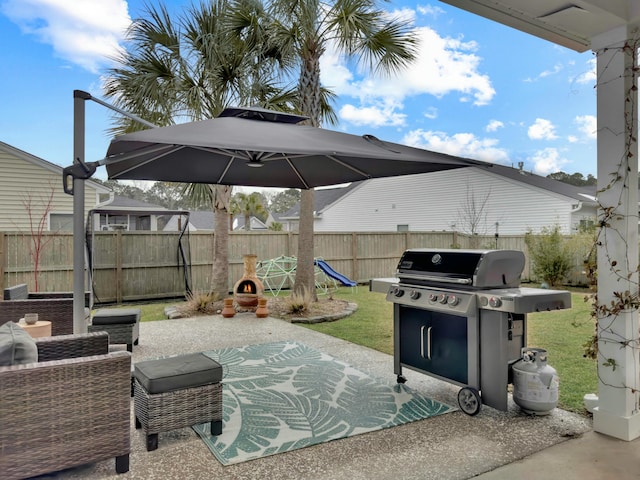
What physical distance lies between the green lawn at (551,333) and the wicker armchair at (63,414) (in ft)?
9.92

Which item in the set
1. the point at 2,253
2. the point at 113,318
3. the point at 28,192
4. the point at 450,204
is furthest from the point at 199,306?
the point at 450,204

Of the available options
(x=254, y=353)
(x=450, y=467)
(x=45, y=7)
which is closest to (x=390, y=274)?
(x=254, y=353)

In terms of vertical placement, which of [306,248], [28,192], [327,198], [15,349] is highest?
[327,198]

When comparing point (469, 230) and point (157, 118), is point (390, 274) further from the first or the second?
point (157, 118)

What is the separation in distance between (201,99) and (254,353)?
188 inches

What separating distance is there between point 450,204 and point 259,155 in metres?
13.4

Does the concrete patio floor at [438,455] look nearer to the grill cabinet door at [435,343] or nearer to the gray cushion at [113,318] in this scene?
the grill cabinet door at [435,343]

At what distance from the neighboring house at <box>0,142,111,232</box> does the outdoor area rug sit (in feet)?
28.0

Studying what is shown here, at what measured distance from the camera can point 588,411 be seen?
3186 mm

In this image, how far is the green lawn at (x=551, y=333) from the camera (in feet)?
12.7

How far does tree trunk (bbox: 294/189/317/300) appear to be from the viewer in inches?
316

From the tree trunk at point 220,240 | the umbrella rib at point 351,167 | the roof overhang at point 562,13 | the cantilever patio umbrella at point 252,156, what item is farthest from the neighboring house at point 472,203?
the roof overhang at point 562,13

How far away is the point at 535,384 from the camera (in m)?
3.07

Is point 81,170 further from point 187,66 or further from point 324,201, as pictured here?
point 324,201
